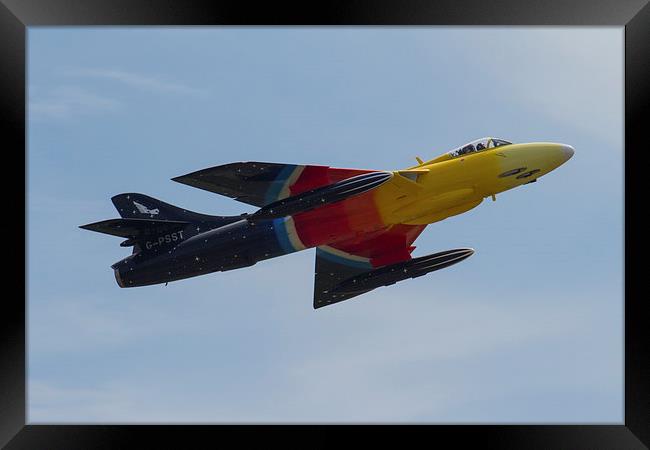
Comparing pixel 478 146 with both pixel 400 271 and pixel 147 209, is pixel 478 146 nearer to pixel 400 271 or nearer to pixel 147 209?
pixel 400 271

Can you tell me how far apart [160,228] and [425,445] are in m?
7.30

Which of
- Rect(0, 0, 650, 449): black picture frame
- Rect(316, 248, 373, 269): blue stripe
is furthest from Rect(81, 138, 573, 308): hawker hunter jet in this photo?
Rect(0, 0, 650, 449): black picture frame

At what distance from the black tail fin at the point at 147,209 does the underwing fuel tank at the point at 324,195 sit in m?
2.13

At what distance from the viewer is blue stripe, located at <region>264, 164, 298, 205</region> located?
1964 cm

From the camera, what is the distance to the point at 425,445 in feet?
55.7

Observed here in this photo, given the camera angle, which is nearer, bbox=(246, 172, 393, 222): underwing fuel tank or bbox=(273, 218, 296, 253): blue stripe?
bbox=(246, 172, 393, 222): underwing fuel tank

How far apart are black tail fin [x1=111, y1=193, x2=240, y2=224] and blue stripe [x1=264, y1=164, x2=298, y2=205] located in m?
1.50

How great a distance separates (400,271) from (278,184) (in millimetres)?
3452

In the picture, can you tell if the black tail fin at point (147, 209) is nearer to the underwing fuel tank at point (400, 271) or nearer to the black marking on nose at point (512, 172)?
the underwing fuel tank at point (400, 271)

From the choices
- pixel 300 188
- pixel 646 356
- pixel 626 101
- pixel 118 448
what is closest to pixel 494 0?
pixel 626 101

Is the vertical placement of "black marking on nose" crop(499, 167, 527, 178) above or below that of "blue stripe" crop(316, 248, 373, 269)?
above

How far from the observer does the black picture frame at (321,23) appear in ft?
55.5

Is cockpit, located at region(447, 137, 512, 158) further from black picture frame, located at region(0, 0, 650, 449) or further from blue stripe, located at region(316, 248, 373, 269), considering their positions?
blue stripe, located at region(316, 248, 373, 269)

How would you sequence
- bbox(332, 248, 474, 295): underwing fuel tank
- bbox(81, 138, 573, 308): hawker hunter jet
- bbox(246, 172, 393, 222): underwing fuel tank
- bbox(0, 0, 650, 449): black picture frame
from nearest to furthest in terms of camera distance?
1. bbox(0, 0, 650, 449): black picture frame
2. bbox(246, 172, 393, 222): underwing fuel tank
3. bbox(81, 138, 573, 308): hawker hunter jet
4. bbox(332, 248, 474, 295): underwing fuel tank
